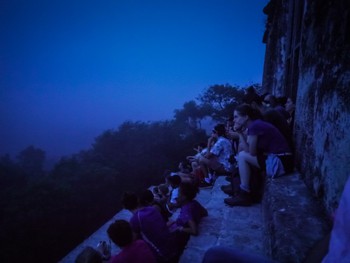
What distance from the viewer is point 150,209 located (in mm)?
3025

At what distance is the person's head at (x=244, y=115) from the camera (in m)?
3.48

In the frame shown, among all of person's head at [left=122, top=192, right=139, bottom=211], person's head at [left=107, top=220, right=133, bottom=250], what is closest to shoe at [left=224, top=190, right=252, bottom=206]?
person's head at [left=122, top=192, right=139, bottom=211]

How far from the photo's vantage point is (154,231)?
9.59 ft

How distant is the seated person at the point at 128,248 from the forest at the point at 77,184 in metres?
12.7

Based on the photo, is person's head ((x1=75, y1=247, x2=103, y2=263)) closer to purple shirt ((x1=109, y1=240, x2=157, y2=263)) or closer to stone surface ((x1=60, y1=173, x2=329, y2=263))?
purple shirt ((x1=109, y1=240, x2=157, y2=263))

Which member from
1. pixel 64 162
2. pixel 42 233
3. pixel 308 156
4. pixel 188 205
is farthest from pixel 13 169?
pixel 308 156

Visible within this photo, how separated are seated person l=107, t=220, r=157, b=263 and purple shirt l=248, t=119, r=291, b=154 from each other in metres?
2.10

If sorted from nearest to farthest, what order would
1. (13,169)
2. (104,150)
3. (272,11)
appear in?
(272,11)
(13,169)
(104,150)

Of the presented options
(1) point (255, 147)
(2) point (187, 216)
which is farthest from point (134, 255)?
(1) point (255, 147)

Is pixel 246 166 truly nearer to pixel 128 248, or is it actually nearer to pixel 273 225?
pixel 273 225

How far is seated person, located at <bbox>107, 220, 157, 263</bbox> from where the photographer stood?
241 cm

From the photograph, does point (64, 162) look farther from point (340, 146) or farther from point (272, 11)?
point (340, 146)

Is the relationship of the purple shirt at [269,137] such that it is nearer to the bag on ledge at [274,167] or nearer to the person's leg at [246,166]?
the bag on ledge at [274,167]

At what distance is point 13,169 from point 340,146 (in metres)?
24.1
